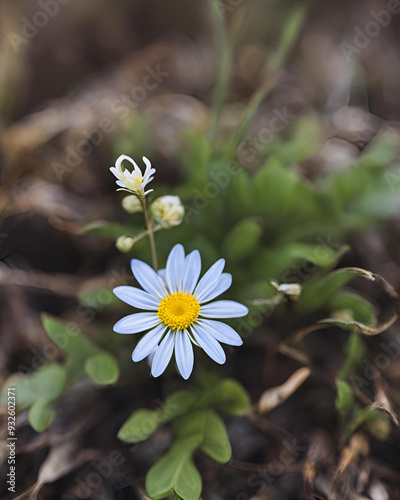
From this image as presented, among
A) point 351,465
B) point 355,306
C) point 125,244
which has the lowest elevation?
point 351,465

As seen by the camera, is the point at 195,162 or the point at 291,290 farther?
the point at 195,162

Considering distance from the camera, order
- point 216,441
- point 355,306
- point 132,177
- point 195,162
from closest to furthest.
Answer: point 132,177 → point 216,441 → point 355,306 → point 195,162

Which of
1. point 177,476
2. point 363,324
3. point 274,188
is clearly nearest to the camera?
point 177,476

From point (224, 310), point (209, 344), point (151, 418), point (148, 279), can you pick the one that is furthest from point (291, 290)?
point (151, 418)

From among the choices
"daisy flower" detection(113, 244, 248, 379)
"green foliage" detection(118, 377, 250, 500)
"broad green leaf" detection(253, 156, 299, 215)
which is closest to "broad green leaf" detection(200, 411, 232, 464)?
"green foliage" detection(118, 377, 250, 500)

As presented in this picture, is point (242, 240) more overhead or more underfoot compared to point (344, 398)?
more overhead

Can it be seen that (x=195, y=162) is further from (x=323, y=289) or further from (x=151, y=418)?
(x=151, y=418)

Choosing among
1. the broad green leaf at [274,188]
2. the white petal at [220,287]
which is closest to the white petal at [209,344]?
the white petal at [220,287]
